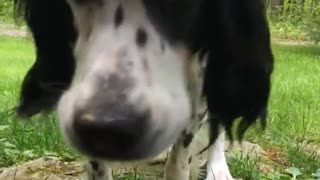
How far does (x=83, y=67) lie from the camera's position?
2.28 m

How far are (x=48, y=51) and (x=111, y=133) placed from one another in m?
1.17

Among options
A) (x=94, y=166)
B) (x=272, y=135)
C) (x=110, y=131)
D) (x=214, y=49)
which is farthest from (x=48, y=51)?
(x=272, y=135)

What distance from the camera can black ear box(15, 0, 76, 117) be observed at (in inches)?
115

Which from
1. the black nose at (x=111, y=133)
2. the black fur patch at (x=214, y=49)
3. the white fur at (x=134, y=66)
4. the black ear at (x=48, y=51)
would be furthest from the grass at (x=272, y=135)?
the black nose at (x=111, y=133)

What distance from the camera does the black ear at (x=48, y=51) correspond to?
2.92 m

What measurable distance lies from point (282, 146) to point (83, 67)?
9.52 ft

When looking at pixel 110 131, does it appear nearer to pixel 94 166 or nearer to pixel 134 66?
pixel 134 66

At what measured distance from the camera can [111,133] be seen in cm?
208

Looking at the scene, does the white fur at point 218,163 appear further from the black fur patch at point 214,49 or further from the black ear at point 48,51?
the black ear at point 48,51

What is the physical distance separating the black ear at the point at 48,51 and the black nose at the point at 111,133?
62 centimetres

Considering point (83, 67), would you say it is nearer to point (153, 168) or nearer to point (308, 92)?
point (153, 168)

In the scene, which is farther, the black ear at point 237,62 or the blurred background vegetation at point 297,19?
the blurred background vegetation at point 297,19

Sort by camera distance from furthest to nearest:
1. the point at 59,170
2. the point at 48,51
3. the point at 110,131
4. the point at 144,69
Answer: the point at 59,170
the point at 48,51
the point at 144,69
the point at 110,131

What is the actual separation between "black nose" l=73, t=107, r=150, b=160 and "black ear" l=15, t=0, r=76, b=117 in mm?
622
